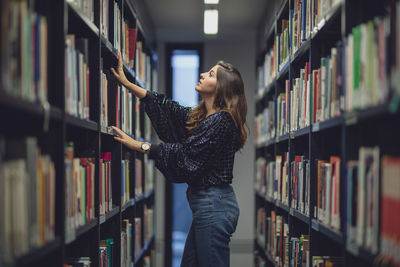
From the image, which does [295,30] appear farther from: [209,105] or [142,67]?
[142,67]

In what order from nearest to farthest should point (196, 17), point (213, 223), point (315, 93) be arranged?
point (315, 93)
point (213, 223)
point (196, 17)

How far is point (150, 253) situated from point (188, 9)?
243 centimetres

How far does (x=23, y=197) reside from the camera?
1313 millimetres

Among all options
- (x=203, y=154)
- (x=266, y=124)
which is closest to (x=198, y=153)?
(x=203, y=154)

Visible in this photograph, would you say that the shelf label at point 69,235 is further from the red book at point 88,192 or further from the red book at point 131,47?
the red book at point 131,47

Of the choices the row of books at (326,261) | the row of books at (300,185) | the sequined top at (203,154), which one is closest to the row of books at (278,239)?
the row of books at (300,185)

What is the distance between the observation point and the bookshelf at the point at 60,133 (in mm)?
1277

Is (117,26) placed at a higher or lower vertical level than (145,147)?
higher

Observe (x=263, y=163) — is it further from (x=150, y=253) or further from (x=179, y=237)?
(x=179, y=237)

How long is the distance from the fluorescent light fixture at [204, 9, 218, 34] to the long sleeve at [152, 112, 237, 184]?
1.85 m

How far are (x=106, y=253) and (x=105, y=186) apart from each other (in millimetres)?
385

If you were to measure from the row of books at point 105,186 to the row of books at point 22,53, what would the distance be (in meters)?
0.94

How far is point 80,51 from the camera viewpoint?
203 cm

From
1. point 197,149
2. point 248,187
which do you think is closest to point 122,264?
point 197,149
